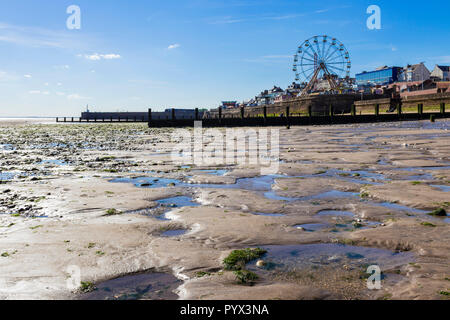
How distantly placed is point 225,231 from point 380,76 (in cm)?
15186

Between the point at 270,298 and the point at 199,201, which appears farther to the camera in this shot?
the point at 199,201

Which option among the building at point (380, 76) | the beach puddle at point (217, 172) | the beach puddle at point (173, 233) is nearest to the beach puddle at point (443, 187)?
the beach puddle at point (217, 172)

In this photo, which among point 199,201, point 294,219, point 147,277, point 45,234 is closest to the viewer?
point 147,277

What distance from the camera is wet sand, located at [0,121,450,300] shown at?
2.43m

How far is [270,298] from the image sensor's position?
7.26ft

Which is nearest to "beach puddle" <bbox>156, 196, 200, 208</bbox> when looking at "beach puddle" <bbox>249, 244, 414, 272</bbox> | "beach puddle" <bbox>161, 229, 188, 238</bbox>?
"beach puddle" <bbox>161, 229, 188, 238</bbox>

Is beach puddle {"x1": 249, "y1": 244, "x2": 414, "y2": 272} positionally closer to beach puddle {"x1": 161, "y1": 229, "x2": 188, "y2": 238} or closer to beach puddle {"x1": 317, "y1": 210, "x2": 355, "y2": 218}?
beach puddle {"x1": 161, "y1": 229, "x2": 188, "y2": 238}

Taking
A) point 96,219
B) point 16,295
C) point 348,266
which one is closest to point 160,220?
point 96,219

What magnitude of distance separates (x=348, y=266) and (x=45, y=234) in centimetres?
285

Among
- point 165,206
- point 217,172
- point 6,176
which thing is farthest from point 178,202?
point 6,176

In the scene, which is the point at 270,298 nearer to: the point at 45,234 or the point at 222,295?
the point at 222,295

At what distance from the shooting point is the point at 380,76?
456 feet

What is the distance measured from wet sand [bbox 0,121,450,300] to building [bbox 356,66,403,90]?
125m
